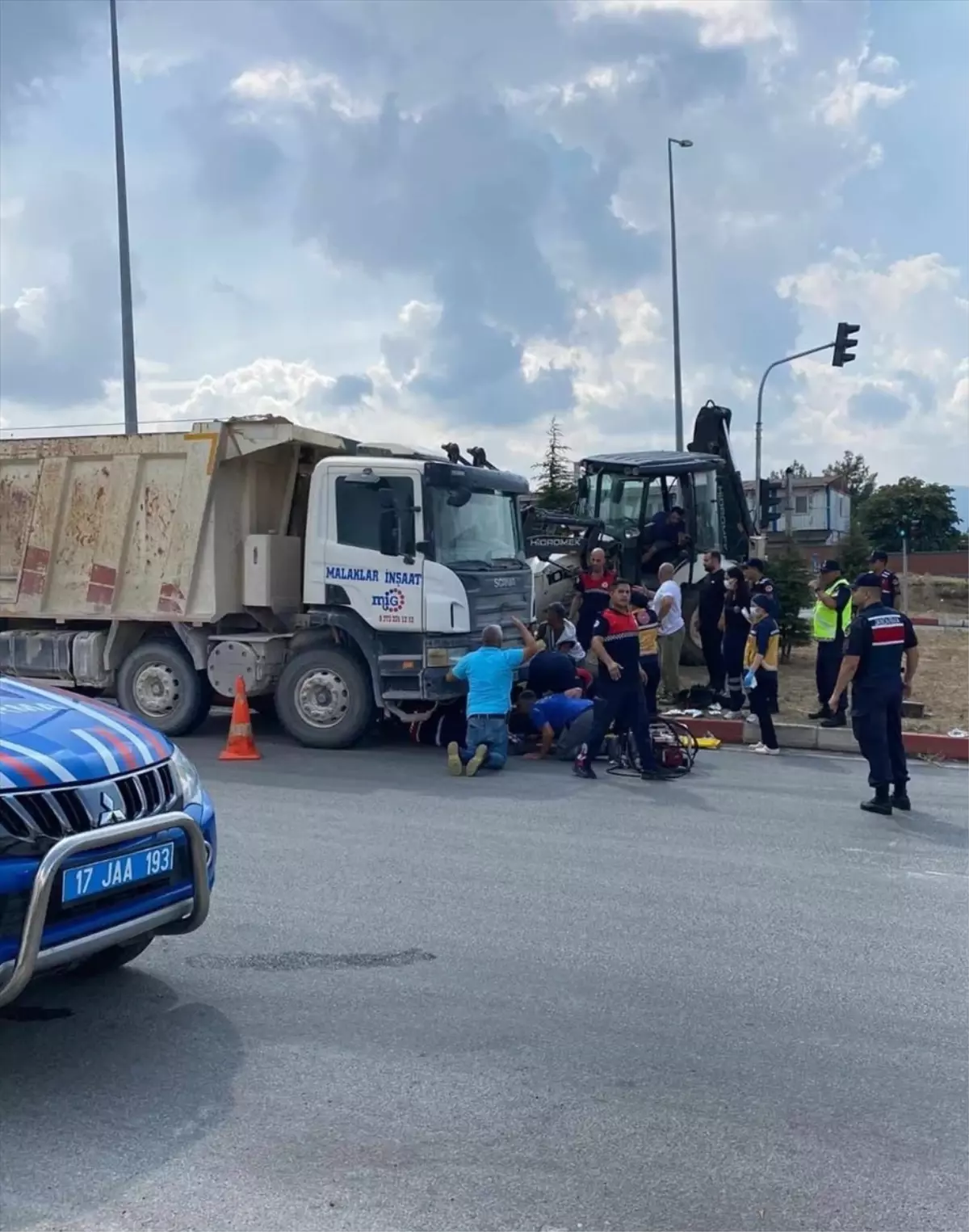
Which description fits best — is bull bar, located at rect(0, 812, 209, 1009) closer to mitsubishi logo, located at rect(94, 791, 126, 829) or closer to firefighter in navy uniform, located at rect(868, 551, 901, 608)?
mitsubishi logo, located at rect(94, 791, 126, 829)

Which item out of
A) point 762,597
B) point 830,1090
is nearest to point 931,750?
point 762,597

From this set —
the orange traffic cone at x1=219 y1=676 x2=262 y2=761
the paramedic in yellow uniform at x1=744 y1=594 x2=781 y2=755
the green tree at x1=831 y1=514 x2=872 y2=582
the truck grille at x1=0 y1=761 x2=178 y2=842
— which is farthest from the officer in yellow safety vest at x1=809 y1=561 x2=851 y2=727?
the green tree at x1=831 y1=514 x2=872 y2=582

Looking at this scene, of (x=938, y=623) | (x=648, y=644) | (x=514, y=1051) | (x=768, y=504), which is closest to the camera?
(x=514, y=1051)

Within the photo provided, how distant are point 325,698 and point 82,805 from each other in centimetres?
707

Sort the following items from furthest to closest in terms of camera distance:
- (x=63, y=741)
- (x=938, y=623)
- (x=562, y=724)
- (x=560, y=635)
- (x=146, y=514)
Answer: (x=938, y=623) → (x=560, y=635) → (x=146, y=514) → (x=562, y=724) → (x=63, y=741)

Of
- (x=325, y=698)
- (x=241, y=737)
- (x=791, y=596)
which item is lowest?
(x=241, y=737)

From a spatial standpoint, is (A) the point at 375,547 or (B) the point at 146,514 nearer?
(A) the point at 375,547

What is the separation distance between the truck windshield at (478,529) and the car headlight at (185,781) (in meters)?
5.95

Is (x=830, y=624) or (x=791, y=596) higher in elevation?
(x=791, y=596)

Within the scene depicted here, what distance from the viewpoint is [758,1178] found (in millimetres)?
3510

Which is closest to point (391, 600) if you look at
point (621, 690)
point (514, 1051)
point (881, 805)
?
point (621, 690)

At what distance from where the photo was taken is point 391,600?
1040 centimetres

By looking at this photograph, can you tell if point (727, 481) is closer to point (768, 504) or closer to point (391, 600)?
point (768, 504)

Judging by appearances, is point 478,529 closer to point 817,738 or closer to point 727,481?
point 817,738
